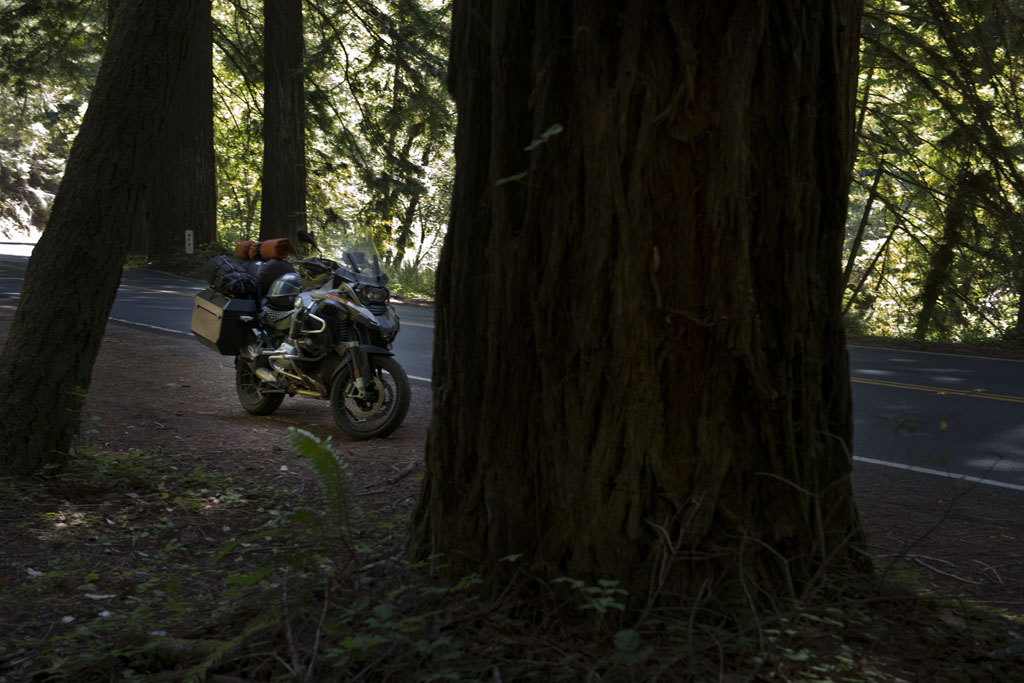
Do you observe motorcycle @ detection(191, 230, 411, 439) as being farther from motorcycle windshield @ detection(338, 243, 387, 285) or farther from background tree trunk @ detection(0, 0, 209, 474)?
background tree trunk @ detection(0, 0, 209, 474)

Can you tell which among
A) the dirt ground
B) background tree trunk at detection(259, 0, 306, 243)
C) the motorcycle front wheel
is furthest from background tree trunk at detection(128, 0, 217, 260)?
the motorcycle front wheel

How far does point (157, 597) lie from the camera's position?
180 inches

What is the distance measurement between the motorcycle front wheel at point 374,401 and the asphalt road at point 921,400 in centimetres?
339

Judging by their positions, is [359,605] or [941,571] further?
[941,571]

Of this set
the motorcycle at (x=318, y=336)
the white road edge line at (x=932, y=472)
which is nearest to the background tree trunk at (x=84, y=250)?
the motorcycle at (x=318, y=336)

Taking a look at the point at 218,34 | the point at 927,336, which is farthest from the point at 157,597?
the point at 218,34

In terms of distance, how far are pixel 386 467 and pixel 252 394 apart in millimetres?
2626

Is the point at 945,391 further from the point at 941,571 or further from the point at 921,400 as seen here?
the point at 941,571

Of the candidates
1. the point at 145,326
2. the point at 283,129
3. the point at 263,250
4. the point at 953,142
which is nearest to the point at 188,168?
the point at 283,129

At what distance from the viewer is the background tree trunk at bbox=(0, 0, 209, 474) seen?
6.19 metres

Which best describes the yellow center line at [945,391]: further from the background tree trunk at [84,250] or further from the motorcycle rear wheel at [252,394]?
the background tree trunk at [84,250]

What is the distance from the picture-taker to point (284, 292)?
905 centimetres

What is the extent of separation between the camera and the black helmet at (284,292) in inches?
355

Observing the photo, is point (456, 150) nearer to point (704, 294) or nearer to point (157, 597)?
point (704, 294)
